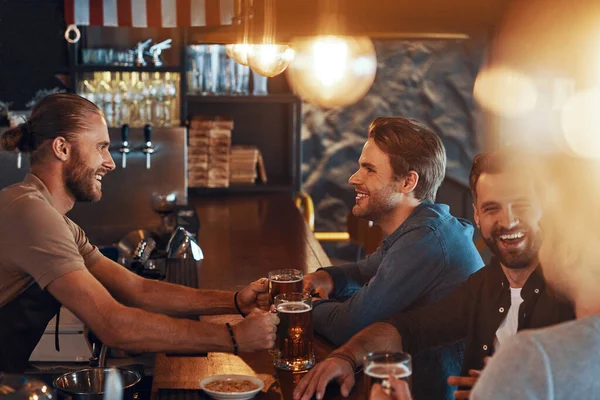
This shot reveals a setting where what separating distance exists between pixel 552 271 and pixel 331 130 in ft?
20.1

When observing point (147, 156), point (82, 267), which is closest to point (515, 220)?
point (82, 267)

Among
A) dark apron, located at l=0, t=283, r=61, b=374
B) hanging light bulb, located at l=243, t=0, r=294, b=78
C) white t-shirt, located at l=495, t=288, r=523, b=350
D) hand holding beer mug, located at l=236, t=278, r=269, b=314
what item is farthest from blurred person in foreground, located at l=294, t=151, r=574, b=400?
hanging light bulb, located at l=243, t=0, r=294, b=78

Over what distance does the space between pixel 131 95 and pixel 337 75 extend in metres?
2.50

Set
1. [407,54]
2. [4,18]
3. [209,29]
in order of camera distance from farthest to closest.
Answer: [407,54]
[209,29]
[4,18]

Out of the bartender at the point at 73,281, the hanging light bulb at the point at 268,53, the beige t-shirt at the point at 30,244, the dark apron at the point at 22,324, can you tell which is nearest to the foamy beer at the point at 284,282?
the bartender at the point at 73,281

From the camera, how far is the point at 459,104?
7719mm

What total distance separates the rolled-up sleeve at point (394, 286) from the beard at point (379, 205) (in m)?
0.21

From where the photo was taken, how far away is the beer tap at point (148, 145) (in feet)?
17.3

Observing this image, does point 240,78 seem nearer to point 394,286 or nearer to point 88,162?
point 88,162

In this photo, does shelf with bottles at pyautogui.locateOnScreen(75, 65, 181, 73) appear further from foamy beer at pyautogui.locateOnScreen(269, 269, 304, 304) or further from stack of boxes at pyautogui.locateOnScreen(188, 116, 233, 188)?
foamy beer at pyautogui.locateOnScreen(269, 269, 304, 304)

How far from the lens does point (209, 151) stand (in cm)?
611

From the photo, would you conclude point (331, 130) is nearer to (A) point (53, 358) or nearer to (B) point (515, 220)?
(A) point (53, 358)

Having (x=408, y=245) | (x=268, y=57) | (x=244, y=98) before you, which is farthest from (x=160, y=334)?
(x=244, y=98)

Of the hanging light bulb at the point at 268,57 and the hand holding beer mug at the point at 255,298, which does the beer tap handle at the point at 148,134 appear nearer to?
the hanging light bulb at the point at 268,57
